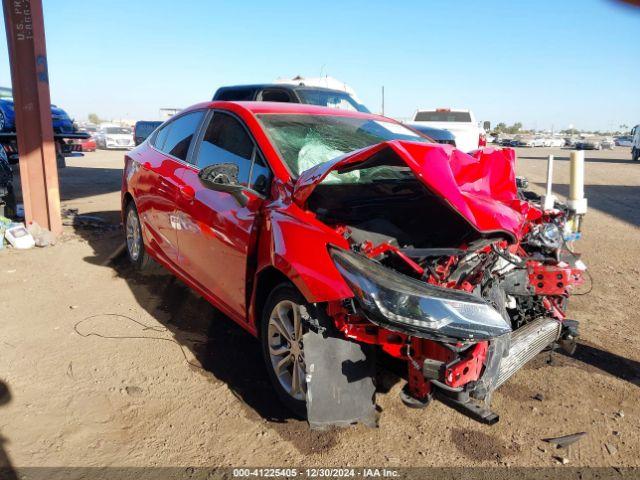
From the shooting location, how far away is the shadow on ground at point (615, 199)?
10.1m

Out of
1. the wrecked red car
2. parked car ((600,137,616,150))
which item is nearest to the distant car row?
parked car ((600,137,616,150))

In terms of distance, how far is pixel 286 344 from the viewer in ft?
9.87

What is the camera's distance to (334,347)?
105 inches

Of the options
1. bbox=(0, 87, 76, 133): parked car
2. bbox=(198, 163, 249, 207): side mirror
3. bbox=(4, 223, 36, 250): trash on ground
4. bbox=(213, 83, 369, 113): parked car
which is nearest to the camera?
bbox=(198, 163, 249, 207): side mirror

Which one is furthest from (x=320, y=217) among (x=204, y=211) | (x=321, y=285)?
(x=204, y=211)

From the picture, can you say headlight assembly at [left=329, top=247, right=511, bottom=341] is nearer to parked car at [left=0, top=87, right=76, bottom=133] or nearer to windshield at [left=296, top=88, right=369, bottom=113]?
windshield at [left=296, top=88, right=369, bottom=113]

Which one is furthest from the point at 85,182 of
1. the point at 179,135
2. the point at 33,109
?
the point at 179,135

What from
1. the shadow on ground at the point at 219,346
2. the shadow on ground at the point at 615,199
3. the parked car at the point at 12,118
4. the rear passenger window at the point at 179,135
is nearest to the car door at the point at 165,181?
the rear passenger window at the point at 179,135

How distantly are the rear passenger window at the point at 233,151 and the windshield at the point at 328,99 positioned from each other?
4.24 m

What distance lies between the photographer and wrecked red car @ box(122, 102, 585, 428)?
2.40 meters

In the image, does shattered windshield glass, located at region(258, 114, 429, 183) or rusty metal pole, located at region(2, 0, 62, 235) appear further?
rusty metal pole, located at region(2, 0, 62, 235)

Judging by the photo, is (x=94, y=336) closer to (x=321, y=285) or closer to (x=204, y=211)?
Result: (x=204, y=211)

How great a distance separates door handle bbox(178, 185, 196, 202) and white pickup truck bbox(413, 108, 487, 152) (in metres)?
9.13

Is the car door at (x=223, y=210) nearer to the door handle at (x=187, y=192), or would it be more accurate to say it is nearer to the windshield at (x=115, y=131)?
the door handle at (x=187, y=192)
